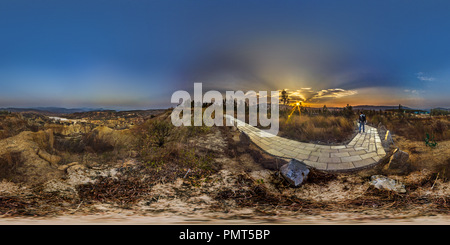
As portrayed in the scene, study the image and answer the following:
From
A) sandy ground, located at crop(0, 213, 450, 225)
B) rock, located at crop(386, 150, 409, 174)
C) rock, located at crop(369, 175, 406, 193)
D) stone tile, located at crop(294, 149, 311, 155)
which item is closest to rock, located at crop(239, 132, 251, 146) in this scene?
stone tile, located at crop(294, 149, 311, 155)

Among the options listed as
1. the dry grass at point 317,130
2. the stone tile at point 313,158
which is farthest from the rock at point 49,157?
the dry grass at point 317,130

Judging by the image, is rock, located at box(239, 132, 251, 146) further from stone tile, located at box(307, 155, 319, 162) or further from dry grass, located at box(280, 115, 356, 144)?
dry grass, located at box(280, 115, 356, 144)

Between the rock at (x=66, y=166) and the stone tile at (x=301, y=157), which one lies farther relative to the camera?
the stone tile at (x=301, y=157)

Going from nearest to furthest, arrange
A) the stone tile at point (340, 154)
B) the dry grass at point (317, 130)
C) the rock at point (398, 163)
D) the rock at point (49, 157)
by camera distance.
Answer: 1. the rock at point (398, 163)
2. the rock at point (49, 157)
3. the stone tile at point (340, 154)
4. the dry grass at point (317, 130)

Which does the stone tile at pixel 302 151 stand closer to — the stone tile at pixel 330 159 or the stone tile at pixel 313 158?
the stone tile at pixel 313 158

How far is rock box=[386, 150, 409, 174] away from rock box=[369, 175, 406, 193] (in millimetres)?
593

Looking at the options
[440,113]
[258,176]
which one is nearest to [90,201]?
[258,176]

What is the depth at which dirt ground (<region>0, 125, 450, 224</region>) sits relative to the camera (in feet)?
6.75

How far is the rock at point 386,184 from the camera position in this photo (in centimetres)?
289

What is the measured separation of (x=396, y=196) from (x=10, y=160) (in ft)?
23.2

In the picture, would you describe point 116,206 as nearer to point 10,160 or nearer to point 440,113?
point 10,160

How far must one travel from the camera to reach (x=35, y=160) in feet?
12.0

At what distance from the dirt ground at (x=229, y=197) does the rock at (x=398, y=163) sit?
0.14 m

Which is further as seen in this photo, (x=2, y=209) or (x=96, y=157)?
(x=96, y=157)
